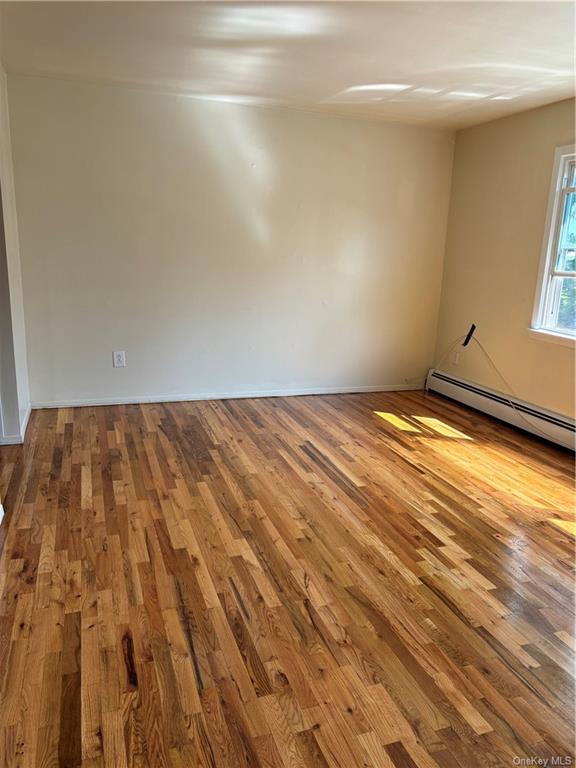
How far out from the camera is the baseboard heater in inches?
152

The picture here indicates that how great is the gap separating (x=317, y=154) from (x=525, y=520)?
334 centimetres

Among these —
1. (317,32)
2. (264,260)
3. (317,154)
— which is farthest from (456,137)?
(317,32)

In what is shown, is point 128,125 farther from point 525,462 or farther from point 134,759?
point 134,759

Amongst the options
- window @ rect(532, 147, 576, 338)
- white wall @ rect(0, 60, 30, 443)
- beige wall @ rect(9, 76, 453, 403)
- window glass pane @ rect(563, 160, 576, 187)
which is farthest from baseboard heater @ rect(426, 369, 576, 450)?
white wall @ rect(0, 60, 30, 443)

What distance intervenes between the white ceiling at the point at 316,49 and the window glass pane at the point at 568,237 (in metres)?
0.72

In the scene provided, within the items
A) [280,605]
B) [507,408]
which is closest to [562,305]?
[507,408]

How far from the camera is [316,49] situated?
9.73ft

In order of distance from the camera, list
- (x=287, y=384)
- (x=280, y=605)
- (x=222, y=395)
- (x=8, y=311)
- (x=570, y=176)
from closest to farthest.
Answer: (x=280, y=605) < (x=8, y=311) < (x=570, y=176) < (x=222, y=395) < (x=287, y=384)

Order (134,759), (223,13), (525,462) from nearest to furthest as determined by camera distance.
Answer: (134,759), (223,13), (525,462)

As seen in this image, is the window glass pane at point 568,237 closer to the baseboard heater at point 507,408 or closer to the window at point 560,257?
the window at point 560,257

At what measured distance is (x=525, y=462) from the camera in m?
3.60

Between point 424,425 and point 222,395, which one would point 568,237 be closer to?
point 424,425

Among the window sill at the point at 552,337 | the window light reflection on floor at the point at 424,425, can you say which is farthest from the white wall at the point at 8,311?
the window sill at the point at 552,337

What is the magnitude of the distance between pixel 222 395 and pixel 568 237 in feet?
9.80
